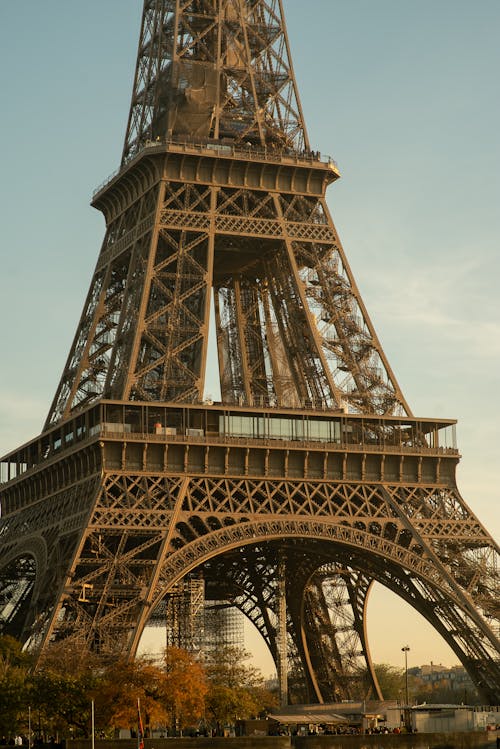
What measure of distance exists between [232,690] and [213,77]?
33.9 meters

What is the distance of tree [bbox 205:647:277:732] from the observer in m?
74.9

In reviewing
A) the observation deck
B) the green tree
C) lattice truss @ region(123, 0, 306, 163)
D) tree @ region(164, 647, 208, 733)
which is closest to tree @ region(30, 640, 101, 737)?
the green tree

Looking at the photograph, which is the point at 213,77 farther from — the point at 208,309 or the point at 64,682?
the point at 64,682

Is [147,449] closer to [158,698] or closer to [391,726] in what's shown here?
[158,698]

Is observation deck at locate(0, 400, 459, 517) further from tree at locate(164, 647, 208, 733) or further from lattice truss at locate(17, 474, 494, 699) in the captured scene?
tree at locate(164, 647, 208, 733)

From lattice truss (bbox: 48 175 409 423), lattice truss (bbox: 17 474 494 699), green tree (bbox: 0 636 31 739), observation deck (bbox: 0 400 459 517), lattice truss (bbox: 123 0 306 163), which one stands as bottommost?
green tree (bbox: 0 636 31 739)

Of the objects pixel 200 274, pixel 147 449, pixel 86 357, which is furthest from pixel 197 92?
pixel 147 449

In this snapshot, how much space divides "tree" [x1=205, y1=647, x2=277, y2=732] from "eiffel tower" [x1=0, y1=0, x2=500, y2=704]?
295 centimetres

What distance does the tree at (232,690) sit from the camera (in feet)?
246

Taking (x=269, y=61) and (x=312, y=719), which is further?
(x=269, y=61)

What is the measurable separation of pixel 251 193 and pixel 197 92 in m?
6.68

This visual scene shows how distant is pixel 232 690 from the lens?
250 ft

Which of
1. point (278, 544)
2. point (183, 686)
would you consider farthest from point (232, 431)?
point (183, 686)

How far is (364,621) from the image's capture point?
85.4 metres
